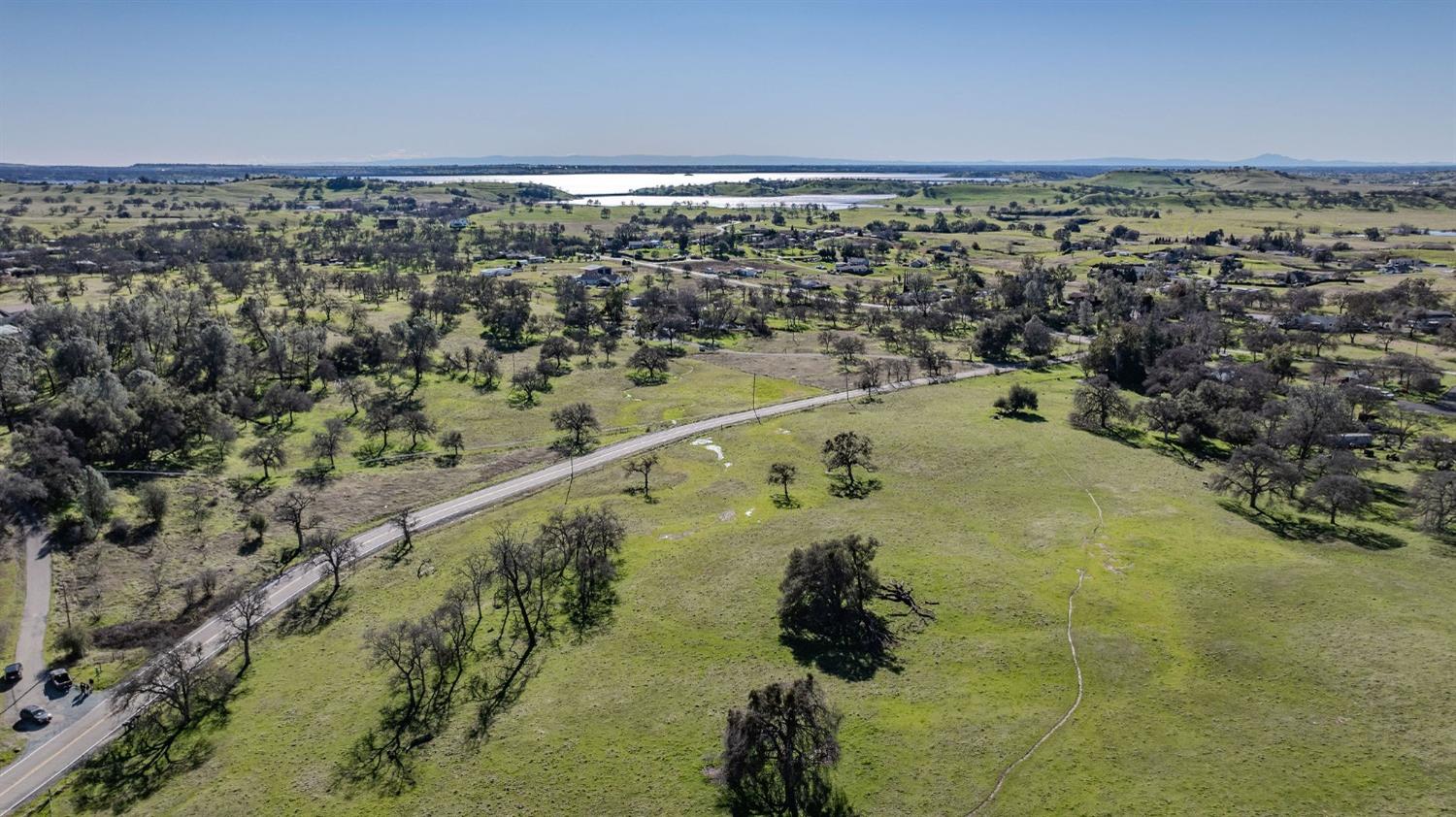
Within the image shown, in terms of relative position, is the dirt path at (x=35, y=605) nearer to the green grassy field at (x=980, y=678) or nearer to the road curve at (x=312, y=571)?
the road curve at (x=312, y=571)

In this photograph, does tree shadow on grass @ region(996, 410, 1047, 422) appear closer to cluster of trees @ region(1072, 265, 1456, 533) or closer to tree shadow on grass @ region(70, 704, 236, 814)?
cluster of trees @ region(1072, 265, 1456, 533)

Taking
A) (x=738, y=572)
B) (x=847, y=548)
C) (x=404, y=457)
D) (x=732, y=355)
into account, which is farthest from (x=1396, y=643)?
(x=732, y=355)

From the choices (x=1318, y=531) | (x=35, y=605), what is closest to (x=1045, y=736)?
(x=1318, y=531)

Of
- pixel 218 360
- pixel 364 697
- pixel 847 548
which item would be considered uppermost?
pixel 218 360

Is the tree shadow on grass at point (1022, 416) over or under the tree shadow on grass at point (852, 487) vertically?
over

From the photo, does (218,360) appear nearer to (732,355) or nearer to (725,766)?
(732,355)

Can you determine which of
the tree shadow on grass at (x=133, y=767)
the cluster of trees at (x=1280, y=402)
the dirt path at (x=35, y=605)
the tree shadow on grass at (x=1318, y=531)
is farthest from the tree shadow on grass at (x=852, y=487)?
the dirt path at (x=35, y=605)
